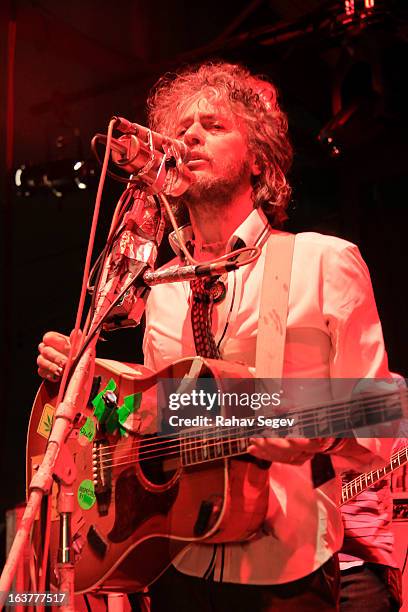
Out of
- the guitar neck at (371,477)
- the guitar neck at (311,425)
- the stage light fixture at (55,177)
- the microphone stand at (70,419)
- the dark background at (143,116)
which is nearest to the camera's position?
the microphone stand at (70,419)

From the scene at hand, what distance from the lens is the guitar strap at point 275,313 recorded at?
1.63 m

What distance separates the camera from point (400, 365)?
9.21 ft

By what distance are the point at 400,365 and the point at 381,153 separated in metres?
0.78

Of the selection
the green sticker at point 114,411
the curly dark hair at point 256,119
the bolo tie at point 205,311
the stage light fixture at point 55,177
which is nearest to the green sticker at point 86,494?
the green sticker at point 114,411

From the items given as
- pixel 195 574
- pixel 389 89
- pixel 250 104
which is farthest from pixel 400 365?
pixel 195 574

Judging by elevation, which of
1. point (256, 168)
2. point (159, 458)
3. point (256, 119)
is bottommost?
point (159, 458)

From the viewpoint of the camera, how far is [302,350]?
1.68m

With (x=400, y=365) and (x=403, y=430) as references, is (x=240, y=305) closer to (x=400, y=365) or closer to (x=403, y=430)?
Answer: (x=403, y=430)

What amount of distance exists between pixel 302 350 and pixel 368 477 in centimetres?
88

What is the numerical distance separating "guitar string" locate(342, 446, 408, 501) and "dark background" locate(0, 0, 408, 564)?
1.68 ft

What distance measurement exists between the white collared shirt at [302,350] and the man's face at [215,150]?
0.13 meters

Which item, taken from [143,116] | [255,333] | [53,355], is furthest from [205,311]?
[143,116]

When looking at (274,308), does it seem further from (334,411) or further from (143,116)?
(143,116)

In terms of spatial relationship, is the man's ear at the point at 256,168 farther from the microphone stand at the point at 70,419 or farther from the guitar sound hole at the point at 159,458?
the guitar sound hole at the point at 159,458
